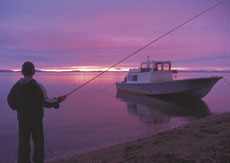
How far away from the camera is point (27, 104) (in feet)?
11.6

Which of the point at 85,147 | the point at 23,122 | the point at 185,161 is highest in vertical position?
the point at 23,122

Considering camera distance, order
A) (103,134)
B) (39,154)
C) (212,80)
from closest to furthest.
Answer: (39,154) < (103,134) < (212,80)

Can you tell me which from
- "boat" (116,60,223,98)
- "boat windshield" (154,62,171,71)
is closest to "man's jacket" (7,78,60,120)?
"boat" (116,60,223,98)

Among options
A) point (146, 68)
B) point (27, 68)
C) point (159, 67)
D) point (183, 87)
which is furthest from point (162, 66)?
point (27, 68)

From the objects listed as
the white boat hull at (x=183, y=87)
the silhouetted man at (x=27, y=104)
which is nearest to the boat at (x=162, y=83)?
the white boat hull at (x=183, y=87)

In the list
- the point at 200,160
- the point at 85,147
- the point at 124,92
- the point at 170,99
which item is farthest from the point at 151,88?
the point at 200,160

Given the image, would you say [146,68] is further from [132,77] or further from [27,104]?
[27,104]

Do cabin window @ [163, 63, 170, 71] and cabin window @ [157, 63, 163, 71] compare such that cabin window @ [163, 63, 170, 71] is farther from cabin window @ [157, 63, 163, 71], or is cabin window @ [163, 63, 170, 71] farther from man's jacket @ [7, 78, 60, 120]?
man's jacket @ [7, 78, 60, 120]

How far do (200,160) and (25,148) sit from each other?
384cm

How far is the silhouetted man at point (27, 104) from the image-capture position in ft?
11.4

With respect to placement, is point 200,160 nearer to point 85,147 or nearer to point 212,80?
point 85,147

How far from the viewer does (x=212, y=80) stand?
59.0ft

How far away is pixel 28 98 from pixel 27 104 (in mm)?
118

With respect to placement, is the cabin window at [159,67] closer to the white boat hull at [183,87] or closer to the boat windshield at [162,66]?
the boat windshield at [162,66]
